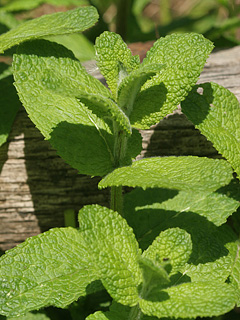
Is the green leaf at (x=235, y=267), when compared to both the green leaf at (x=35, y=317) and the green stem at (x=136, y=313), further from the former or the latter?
the green leaf at (x=35, y=317)

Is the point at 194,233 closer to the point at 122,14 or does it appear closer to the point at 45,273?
the point at 45,273

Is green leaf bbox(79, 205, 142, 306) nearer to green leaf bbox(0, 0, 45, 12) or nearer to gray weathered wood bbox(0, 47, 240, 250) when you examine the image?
gray weathered wood bbox(0, 47, 240, 250)

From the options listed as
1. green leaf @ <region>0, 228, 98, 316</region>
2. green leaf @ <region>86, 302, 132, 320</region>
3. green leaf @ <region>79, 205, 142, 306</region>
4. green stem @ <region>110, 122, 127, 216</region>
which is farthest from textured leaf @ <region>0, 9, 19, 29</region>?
green leaf @ <region>86, 302, 132, 320</region>

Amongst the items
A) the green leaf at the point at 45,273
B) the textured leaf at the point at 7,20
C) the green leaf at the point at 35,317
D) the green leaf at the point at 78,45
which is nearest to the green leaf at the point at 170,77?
the green leaf at the point at 45,273

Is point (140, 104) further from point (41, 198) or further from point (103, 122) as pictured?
point (41, 198)

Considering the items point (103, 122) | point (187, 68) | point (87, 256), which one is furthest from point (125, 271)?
point (187, 68)

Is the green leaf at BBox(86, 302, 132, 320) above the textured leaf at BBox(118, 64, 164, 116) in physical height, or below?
below

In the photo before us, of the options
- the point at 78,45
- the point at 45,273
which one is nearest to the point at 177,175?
the point at 45,273
